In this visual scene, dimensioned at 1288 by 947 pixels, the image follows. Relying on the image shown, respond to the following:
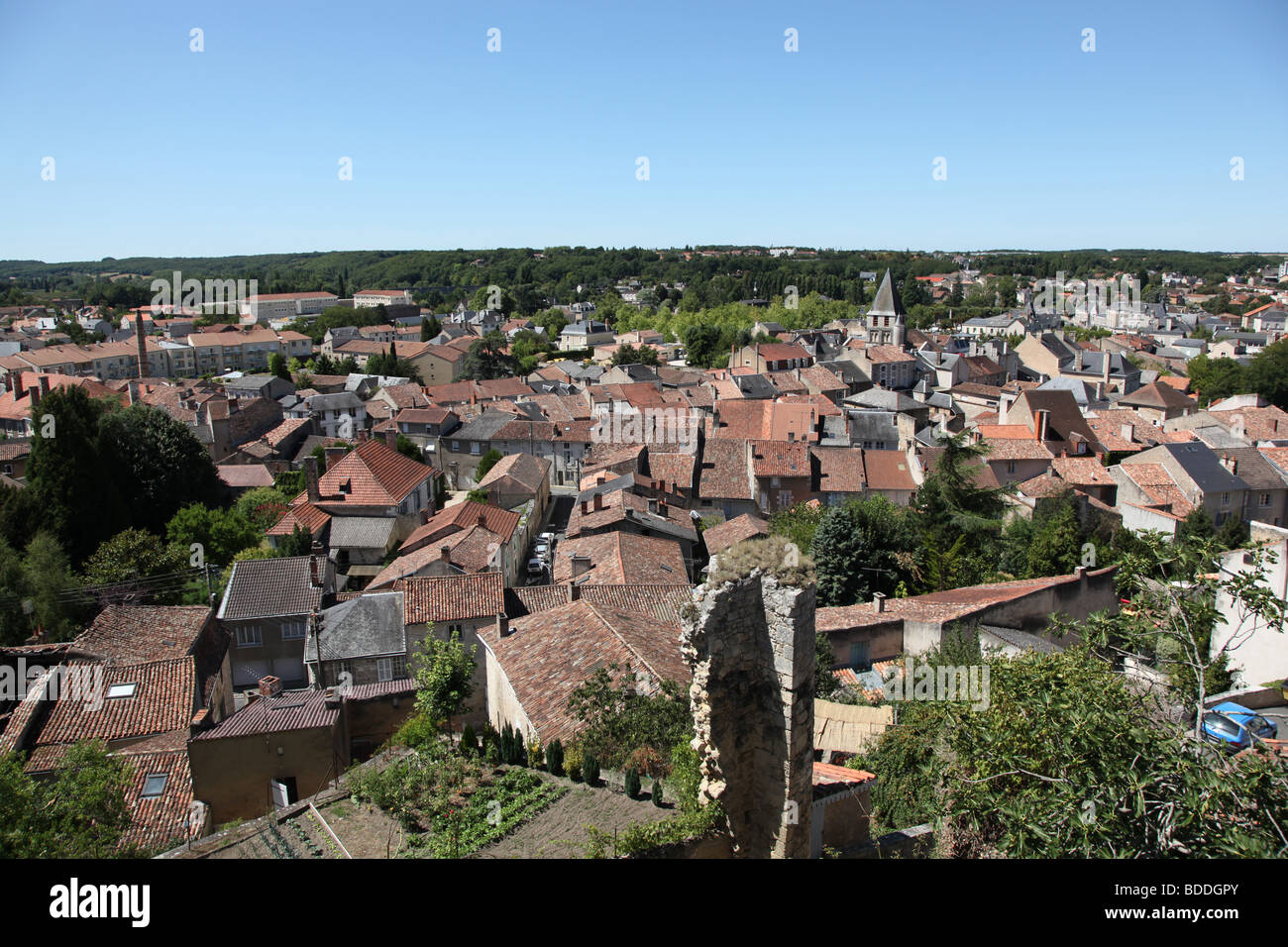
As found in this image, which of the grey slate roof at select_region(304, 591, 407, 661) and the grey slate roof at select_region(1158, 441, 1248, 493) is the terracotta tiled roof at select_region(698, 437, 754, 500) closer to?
the grey slate roof at select_region(304, 591, 407, 661)

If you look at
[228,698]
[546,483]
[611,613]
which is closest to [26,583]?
[228,698]

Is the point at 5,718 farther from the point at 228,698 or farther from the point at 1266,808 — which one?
the point at 1266,808

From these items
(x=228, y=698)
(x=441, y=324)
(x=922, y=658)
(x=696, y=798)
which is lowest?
(x=228, y=698)

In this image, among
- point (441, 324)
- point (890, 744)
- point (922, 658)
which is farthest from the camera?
point (441, 324)

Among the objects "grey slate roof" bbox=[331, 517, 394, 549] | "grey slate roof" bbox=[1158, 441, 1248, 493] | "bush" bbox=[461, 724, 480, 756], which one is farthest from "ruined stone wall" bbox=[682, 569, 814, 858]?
"grey slate roof" bbox=[1158, 441, 1248, 493]

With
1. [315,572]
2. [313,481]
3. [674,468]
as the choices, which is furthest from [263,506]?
[674,468]
